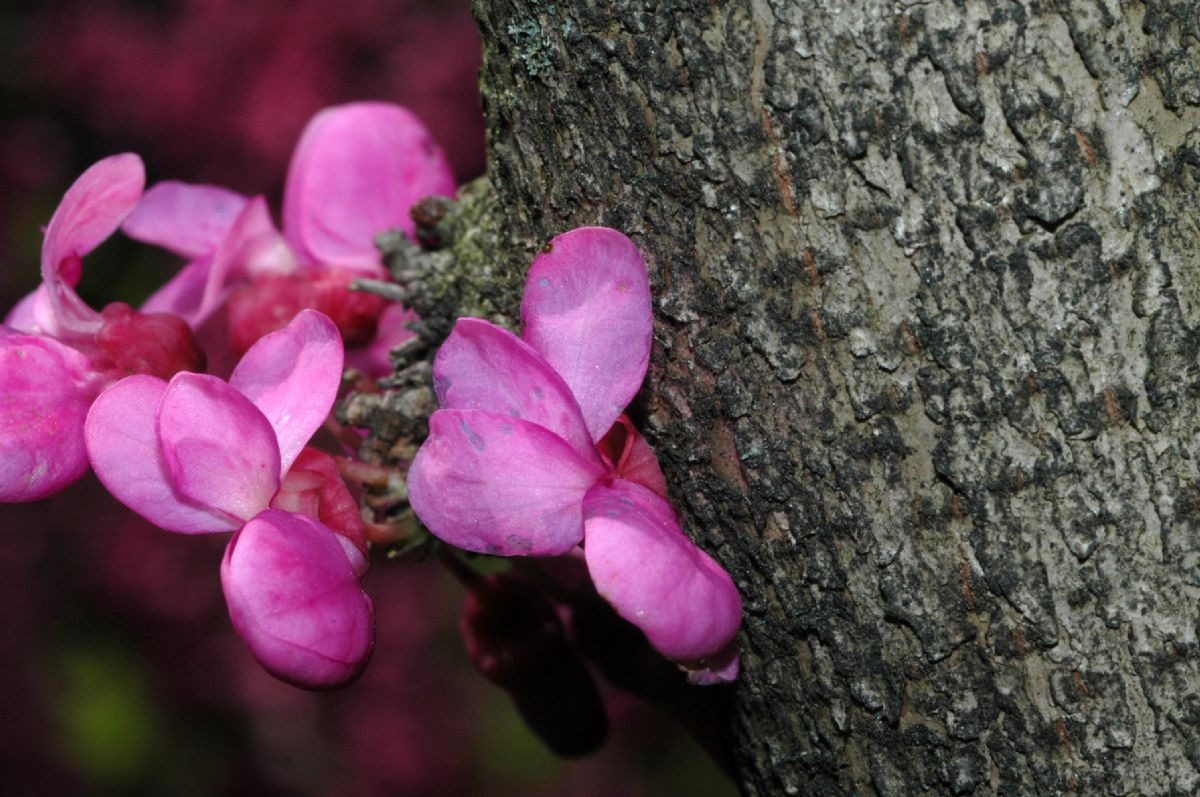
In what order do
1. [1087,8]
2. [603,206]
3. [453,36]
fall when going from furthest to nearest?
1. [453,36]
2. [603,206]
3. [1087,8]

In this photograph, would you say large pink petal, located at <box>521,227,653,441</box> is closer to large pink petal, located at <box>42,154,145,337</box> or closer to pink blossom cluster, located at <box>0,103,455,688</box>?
pink blossom cluster, located at <box>0,103,455,688</box>

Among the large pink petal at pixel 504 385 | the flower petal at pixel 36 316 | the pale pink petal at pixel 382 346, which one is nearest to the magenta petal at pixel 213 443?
the large pink petal at pixel 504 385

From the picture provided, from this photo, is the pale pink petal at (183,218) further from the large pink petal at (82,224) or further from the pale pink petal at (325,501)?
the pale pink petal at (325,501)

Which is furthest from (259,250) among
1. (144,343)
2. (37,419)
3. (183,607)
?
(183,607)

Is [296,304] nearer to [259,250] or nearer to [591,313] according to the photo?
[259,250]

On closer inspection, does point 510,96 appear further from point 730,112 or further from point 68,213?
point 68,213

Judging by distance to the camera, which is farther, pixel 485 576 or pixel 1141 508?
pixel 485 576

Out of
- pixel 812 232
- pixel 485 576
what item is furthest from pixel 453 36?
pixel 812 232

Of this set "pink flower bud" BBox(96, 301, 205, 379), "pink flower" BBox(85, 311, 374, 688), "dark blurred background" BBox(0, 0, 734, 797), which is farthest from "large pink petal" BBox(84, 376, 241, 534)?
"dark blurred background" BBox(0, 0, 734, 797)
